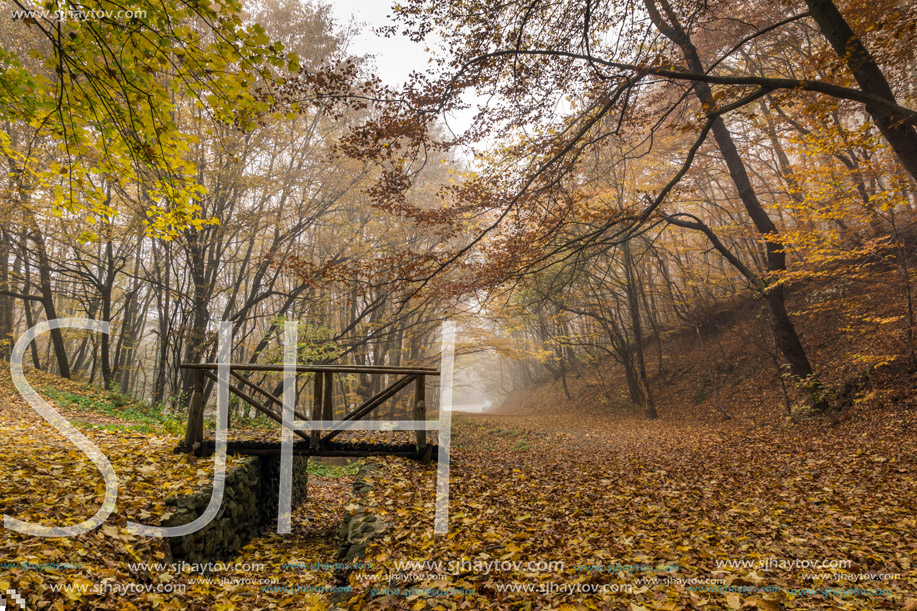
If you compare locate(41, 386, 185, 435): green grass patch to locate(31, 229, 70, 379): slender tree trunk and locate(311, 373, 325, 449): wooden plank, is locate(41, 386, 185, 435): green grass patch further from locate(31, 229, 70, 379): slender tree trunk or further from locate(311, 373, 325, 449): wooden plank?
locate(311, 373, 325, 449): wooden plank

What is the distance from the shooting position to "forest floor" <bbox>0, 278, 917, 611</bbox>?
118 inches

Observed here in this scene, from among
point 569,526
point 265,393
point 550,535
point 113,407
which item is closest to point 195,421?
point 265,393

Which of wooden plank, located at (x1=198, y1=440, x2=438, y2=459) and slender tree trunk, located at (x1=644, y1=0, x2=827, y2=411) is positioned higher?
slender tree trunk, located at (x1=644, y1=0, x2=827, y2=411)

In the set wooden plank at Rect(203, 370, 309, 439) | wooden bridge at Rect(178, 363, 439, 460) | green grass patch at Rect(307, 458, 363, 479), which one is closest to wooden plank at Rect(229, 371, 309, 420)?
wooden bridge at Rect(178, 363, 439, 460)

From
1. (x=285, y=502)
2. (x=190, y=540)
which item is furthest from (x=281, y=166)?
(x=190, y=540)

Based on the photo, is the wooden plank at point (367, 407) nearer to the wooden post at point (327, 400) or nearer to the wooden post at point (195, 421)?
the wooden post at point (327, 400)

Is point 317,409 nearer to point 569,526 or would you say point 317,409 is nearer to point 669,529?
point 569,526

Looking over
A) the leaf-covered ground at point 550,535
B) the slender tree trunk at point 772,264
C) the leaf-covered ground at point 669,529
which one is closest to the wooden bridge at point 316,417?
the leaf-covered ground at point 550,535

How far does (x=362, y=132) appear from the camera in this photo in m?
6.48

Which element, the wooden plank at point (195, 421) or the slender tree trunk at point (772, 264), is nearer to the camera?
the wooden plank at point (195, 421)

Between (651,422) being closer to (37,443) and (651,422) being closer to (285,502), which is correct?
(285,502)

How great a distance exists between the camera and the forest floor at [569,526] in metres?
2.99

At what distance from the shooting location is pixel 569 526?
167 inches

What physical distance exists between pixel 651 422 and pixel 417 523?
10574 millimetres
